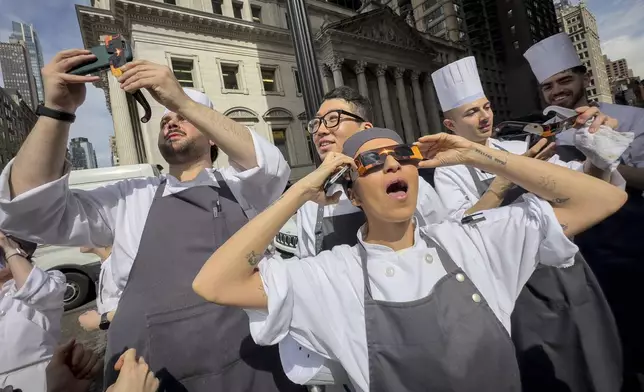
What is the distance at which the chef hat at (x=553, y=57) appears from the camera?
2.96 meters

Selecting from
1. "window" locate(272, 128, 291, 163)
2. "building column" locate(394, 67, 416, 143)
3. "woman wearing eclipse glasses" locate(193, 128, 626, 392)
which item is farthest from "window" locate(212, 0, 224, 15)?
"woman wearing eclipse glasses" locate(193, 128, 626, 392)

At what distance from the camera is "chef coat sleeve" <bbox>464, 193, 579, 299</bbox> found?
1424 mm

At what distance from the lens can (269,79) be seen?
2222cm

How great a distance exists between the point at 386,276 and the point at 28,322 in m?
2.68

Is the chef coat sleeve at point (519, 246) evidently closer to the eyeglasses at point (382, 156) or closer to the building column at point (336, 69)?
the eyeglasses at point (382, 156)

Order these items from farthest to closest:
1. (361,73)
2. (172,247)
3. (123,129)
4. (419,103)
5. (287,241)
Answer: (419,103) < (361,73) < (123,129) < (287,241) < (172,247)

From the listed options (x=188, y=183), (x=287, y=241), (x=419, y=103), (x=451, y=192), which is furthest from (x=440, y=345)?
(x=419, y=103)

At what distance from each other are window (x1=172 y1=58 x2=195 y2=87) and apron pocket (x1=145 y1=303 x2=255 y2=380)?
19669 millimetres

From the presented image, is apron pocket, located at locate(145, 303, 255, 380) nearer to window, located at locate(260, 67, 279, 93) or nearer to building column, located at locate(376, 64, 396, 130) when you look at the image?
window, located at locate(260, 67, 279, 93)

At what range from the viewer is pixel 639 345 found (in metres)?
2.15

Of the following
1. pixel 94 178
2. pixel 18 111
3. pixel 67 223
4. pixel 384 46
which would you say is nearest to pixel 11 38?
pixel 18 111

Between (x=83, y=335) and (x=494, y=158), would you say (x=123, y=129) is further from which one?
(x=494, y=158)

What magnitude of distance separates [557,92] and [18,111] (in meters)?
79.7

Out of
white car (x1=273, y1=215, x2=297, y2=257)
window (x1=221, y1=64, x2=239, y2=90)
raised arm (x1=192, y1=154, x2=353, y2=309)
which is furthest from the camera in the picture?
window (x1=221, y1=64, x2=239, y2=90)
